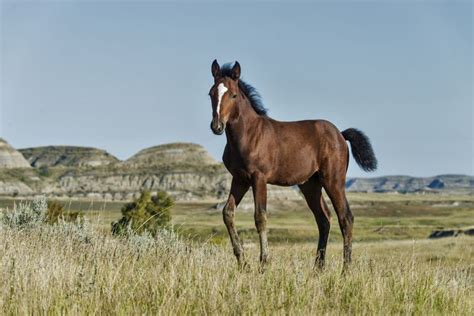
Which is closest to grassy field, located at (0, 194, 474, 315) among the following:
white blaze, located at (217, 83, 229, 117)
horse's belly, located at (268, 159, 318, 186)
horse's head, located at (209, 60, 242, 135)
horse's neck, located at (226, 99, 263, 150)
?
horse's belly, located at (268, 159, 318, 186)

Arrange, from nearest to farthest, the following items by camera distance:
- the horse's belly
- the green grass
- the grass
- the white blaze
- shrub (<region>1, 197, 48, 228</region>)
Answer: the grass < the white blaze < the horse's belly < shrub (<region>1, 197, 48, 228</region>) < the green grass

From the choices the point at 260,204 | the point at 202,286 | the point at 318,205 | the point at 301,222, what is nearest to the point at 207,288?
the point at 202,286

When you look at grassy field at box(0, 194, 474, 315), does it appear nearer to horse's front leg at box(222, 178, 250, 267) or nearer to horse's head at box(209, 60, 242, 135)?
horse's front leg at box(222, 178, 250, 267)

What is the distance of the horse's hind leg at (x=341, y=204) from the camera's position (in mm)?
10352

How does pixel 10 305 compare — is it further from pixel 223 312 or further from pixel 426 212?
pixel 426 212

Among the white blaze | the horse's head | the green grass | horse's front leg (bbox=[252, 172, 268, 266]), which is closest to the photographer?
the horse's head

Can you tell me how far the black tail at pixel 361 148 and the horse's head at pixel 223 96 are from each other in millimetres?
2694

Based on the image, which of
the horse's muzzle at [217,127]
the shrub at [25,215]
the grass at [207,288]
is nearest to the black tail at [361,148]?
the grass at [207,288]

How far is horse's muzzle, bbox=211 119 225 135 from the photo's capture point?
28.2 ft

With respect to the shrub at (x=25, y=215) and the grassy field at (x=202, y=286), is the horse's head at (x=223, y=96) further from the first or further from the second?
the shrub at (x=25, y=215)

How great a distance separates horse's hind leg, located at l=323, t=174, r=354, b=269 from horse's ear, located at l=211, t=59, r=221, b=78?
2347 millimetres

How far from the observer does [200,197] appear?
183m

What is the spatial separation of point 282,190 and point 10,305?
168 m

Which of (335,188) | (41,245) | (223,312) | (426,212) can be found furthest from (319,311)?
(426,212)
